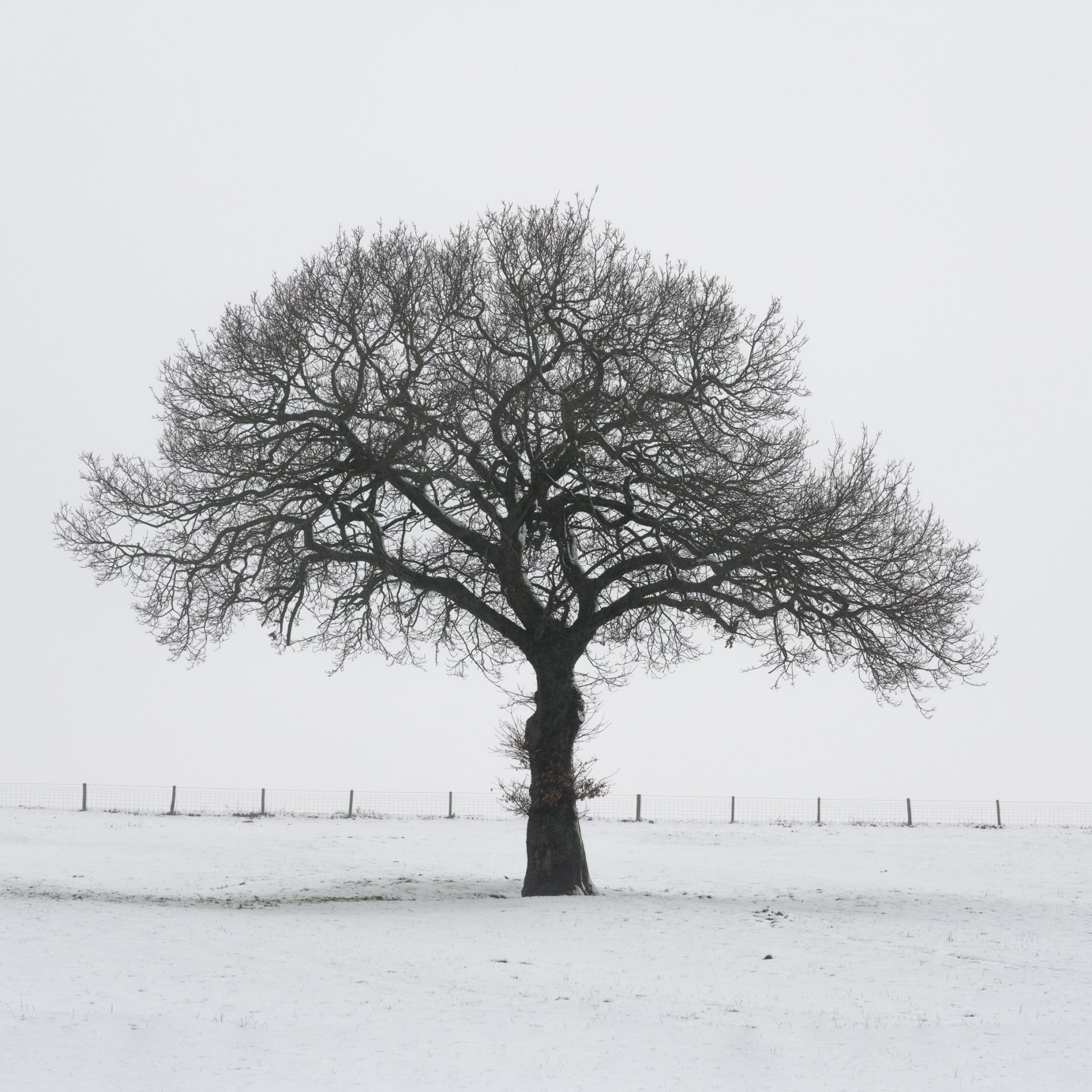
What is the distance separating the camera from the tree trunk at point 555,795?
2262 centimetres

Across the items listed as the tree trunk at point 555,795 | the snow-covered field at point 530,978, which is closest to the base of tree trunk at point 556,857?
the tree trunk at point 555,795

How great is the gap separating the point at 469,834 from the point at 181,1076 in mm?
25097

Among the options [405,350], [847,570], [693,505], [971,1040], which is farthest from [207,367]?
[971,1040]

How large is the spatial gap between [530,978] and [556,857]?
25.7ft

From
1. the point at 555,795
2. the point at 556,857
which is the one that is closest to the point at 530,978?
the point at 555,795

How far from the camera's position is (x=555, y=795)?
885 inches

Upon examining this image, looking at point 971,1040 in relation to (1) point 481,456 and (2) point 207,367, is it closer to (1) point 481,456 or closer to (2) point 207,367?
(1) point 481,456

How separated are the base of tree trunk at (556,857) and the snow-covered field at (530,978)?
1189mm

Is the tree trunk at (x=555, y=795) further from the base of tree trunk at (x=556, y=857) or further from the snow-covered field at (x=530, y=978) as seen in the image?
the snow-covered field at (x=530, y=978)

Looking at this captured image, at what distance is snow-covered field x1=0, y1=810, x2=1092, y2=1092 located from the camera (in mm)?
10969

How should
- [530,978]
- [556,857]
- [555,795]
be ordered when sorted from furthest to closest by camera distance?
[556,857], [555,795], [530,978]

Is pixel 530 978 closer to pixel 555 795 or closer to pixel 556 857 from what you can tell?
pixel 555 795

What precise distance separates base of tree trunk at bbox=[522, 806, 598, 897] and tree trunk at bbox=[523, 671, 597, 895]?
11mm

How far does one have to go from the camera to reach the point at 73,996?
43.0ft
